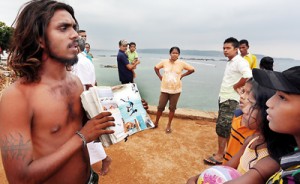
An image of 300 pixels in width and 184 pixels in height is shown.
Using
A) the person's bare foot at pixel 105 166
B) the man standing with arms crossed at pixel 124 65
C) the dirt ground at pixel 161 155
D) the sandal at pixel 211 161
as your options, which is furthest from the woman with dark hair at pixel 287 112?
the man standing with arms crossed at pixel 124 65

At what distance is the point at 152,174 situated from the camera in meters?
3.66

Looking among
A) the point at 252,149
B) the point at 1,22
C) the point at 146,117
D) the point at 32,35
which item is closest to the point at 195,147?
the point at 252,149

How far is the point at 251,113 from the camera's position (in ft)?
6.15

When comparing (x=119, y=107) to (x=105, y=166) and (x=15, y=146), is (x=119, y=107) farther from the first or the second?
(x=105, y=166)

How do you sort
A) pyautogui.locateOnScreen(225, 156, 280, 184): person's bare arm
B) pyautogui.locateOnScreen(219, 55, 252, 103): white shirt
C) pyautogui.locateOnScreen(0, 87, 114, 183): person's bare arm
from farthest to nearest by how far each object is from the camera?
pyautogui.locateOnScreen(219, 55, 252, 103): white shirt
pyautogui.locateOnScreen(225, 156, 280, 184): person's bare arm
pyautogui.locateOnScreen(0, 87, 114, 183): person's bare arm

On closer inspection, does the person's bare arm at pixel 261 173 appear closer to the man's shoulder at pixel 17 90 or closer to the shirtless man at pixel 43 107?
the shirtless man at pixel 43 107

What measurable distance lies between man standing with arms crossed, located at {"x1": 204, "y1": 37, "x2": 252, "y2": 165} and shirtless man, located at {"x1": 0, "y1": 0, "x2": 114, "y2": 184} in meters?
3.08

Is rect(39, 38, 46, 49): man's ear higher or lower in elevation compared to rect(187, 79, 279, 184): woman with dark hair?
higher

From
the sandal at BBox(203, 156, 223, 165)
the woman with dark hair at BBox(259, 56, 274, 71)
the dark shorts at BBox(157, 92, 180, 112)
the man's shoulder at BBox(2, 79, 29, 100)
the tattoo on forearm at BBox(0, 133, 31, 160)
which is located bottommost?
the sandal at BBox(203, 156, 223, 165)

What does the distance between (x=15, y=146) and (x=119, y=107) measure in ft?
2.08

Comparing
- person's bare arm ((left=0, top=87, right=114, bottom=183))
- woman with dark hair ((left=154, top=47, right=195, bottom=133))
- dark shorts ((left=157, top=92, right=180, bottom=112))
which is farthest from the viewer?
dark shorts ((left=157, top=92, right=180, bottom=112))

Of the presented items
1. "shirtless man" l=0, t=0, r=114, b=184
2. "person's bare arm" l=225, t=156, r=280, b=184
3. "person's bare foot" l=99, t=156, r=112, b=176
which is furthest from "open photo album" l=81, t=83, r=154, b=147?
"person's bare foot" l=99, t=156, r=112, b=176

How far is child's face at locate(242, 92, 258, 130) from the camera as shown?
72.6 inches

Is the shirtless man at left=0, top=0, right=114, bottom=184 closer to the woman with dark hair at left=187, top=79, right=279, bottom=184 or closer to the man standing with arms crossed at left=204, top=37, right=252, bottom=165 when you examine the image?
the woman with dark hair at left=187, top=79, right=279, bottom=184
